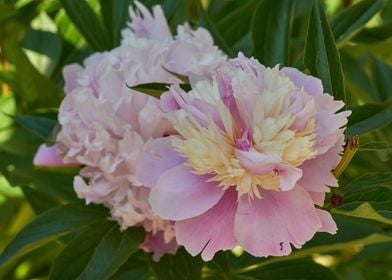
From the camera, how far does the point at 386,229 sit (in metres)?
0.82

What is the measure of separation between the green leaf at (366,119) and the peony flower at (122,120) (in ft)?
0.39

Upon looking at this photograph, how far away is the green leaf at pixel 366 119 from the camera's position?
2.20 feet

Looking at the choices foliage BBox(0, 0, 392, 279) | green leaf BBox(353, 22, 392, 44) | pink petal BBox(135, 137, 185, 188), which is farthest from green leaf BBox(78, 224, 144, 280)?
green leaf BBox(353, 22, 392, 44)

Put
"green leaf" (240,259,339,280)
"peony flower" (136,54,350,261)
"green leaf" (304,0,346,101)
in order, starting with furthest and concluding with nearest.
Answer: "green leaf" (240,259,339,280) → "green leaf" (304,0,346,101) → "peony flower" (136,54,350,261)

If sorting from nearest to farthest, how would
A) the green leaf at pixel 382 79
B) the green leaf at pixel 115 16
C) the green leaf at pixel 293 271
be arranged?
the green leaf at pixel 293 271
the green leaf at pixel 115 16
the green leaf at pixel 382 79

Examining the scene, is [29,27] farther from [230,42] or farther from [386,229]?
[386,229]

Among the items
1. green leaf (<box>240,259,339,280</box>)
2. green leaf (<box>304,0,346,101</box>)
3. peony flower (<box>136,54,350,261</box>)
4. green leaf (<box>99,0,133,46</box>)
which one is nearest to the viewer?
peony flower (<box>136,54,350,261</box>)

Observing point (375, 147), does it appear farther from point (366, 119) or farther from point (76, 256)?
point (76, 256)

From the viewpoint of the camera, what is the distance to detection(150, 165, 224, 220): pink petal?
21.1 inches

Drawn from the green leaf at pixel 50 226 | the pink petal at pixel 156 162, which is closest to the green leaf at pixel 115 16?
the green leaf at pixel 50 226

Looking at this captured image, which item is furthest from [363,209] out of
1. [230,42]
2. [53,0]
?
[53,0]

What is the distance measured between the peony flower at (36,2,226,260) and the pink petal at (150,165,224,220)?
11 cm

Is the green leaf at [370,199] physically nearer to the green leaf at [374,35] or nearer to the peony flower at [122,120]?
the peony flower at [122,120]

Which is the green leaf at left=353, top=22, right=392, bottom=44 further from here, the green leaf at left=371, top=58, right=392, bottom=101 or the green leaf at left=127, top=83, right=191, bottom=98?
the green leaf at left=127, top=83, right=191, bottom=98
